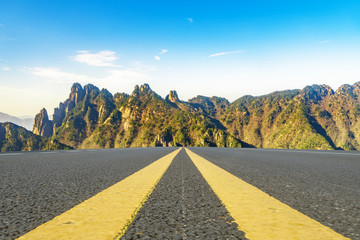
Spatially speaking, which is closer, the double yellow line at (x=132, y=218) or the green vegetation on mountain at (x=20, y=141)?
the double yellow line at (x=132, y=218)

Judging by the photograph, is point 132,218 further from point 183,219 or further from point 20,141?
point 20,141

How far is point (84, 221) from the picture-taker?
5.82 feet

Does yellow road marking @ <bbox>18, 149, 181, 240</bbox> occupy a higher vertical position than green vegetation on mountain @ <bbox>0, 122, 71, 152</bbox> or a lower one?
higher

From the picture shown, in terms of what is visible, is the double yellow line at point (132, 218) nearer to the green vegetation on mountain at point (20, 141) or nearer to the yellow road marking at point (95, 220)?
the yellow road marking at point (95, 220)

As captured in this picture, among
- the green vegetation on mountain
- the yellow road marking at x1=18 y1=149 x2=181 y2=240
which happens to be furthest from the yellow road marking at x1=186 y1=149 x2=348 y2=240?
the green vegetation on mountain

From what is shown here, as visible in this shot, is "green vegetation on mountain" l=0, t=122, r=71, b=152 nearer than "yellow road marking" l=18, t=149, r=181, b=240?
No

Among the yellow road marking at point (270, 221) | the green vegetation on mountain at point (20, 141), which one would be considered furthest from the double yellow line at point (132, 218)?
the green vegetation on mountain at point (20, 141)

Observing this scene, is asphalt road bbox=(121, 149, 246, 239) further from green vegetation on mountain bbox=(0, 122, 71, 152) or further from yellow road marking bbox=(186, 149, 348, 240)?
green vegetation on mountain bbox=(0, 122, 71, 152)

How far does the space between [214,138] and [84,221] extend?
587 feet

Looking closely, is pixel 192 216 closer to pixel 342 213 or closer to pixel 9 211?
pixel 342 213

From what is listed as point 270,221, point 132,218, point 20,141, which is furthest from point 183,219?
point 20,141

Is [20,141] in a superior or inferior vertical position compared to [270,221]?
inferior

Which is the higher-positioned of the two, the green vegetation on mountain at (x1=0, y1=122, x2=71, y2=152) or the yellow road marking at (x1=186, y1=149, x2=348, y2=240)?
the yellow road marking at (x1=186, y1=149, x2=348, y2=240)

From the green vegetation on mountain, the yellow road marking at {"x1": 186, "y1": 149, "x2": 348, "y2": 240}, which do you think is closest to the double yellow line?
the yellow road marking at {"x1": 186, "y1": 149, "x2": 348, "y2": 240}
